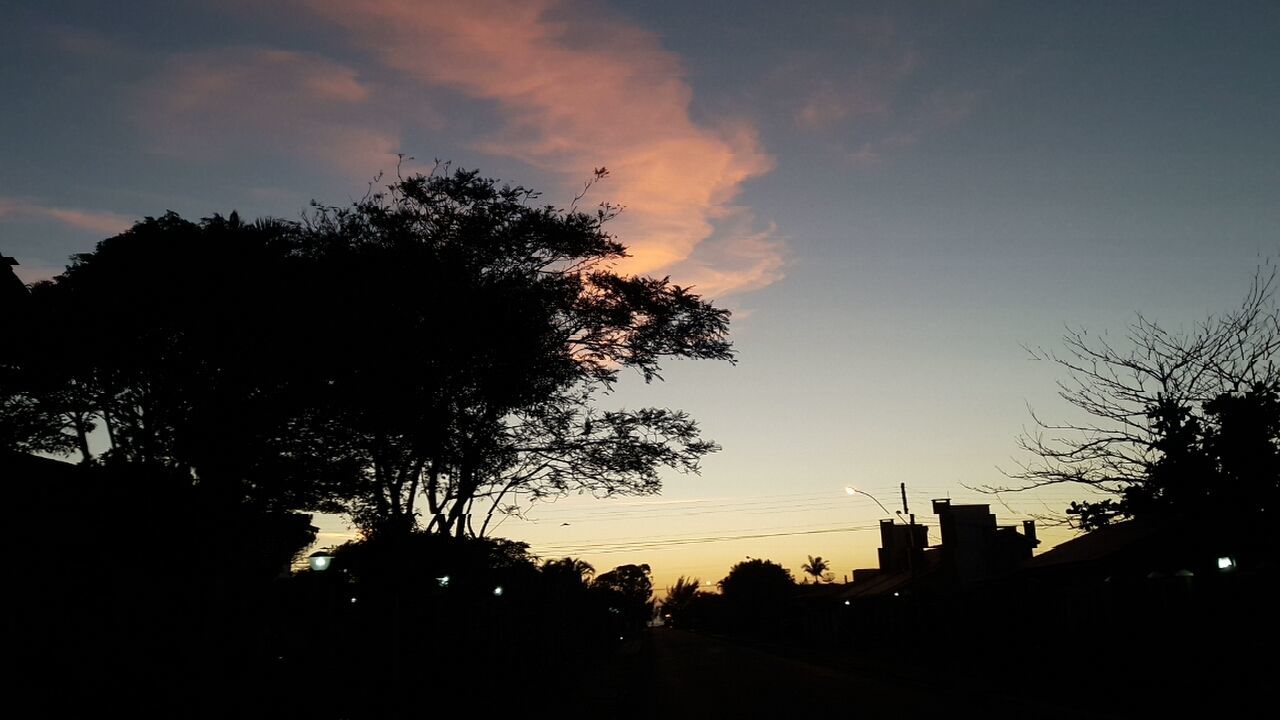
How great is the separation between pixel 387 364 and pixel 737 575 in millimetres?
99693

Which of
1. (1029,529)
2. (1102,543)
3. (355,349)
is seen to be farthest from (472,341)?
(1029,529)

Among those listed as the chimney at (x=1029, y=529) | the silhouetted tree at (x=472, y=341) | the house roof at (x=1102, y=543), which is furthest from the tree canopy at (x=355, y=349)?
the chimney at (x=1029, y=529)

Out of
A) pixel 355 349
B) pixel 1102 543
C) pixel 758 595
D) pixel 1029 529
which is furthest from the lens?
pixel 758 595

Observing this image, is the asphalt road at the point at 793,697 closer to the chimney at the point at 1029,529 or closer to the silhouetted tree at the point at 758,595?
the chimney at the point at 1029,529

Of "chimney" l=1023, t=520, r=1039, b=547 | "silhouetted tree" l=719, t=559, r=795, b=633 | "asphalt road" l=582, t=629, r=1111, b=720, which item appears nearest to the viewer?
"asphalt road" l=582, t=629, r=1111, b=720

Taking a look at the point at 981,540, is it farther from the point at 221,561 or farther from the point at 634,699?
the point at 221,561

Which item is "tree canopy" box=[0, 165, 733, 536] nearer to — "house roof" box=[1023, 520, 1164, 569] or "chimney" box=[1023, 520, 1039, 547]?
"house roof" box=[1023, 520, 1164, 569]

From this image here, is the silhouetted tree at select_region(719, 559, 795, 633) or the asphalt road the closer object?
the asphalt road

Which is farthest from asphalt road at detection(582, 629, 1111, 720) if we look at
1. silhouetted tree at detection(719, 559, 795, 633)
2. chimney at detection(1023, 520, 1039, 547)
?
silhouetted tree at detection(719, 559, 795, 633)

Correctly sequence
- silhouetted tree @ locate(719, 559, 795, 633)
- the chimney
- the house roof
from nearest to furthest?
1. the house roof
2. the chimney
3. silhouetted tree @ locate(719, 559, 795, 633)

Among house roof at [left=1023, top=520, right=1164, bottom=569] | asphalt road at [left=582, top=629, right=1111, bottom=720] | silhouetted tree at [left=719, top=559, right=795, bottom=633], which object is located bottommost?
asphalt road at [left=582, top=629, right=1111, bottom=720]

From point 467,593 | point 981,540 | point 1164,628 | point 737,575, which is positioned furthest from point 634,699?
point 737,575

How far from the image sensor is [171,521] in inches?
459

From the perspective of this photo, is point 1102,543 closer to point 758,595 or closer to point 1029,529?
point 1029,529
